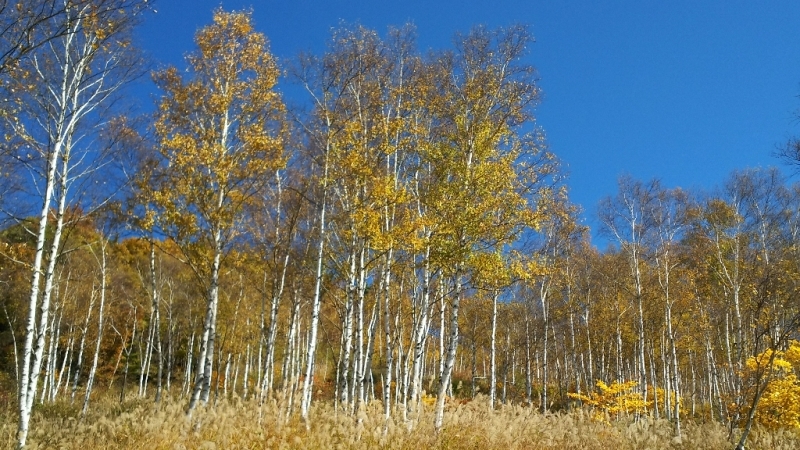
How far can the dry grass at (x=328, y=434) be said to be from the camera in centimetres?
852

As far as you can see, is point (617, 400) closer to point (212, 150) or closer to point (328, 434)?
→ point (328, 434)

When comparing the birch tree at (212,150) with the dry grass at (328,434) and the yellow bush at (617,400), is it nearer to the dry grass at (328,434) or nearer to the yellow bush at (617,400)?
the dry grass at (328,434)

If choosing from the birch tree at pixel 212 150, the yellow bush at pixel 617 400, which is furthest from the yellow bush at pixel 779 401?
the birch tree at pixel 212 150

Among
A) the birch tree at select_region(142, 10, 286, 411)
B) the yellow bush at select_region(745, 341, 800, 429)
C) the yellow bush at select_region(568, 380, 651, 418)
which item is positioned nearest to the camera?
the birch tree at select_region(142, 10, 286, 411)

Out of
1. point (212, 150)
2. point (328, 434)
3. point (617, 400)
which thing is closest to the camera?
point (328, 434)

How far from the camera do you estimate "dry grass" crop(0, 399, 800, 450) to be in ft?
28.0

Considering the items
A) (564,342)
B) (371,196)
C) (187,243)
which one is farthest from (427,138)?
(564,342)

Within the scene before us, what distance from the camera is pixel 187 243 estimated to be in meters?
11.0

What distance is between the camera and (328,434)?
9086mm

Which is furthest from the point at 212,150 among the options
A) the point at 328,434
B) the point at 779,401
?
the point at 779,401

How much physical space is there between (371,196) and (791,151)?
30.5ft

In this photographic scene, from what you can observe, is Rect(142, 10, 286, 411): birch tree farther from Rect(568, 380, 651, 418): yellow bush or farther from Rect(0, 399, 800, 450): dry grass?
Rect(568, 380, 651, 418): yellow bush

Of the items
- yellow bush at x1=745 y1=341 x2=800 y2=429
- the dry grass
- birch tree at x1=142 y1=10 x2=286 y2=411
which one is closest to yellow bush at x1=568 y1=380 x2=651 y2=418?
yellow bush at x1=745 y1=341 x2=800 y2=429

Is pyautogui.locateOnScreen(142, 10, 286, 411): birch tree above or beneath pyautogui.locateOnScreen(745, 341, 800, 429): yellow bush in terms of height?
above
